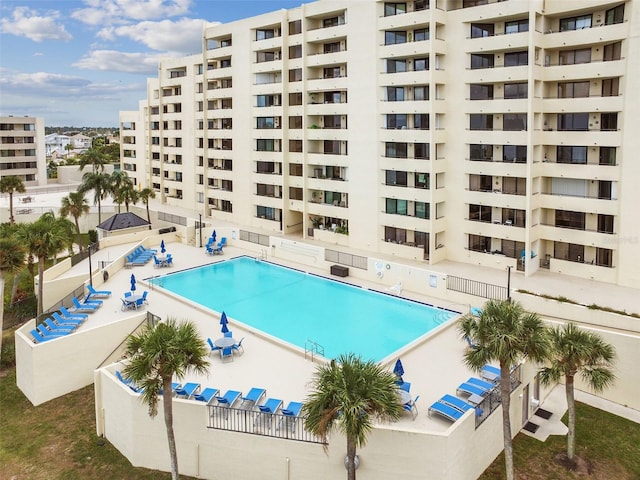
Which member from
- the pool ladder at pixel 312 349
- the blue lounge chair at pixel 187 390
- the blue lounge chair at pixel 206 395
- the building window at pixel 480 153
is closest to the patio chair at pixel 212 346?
the blue lounge chair at pixel 187 390

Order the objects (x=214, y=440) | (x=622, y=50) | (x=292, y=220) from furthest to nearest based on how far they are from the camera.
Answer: (x=292, y=220) → (x=622, y=50) → (x=214, y=440)

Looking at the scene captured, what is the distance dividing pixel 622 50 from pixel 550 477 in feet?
75.0

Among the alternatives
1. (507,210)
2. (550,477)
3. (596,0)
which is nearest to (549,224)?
(507,210)

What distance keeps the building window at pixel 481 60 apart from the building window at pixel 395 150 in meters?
6.82

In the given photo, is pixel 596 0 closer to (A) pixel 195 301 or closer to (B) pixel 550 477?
(B) pixel 550 477

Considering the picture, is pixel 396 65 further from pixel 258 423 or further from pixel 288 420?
pixel 258 423

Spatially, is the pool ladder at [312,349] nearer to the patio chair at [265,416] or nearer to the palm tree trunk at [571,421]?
the patio chair at [265,416]

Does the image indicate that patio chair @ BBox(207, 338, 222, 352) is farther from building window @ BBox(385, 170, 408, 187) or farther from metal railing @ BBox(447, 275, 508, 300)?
building window @ BBox(385, 170, 408, 187)

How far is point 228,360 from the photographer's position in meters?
24.3

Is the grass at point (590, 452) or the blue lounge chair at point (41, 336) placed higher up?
the blue lounge chair at point (41, 336)

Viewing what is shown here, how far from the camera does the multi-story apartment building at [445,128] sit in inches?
1227

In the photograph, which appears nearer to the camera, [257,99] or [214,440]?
[214,440]

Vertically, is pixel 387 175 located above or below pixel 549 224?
above

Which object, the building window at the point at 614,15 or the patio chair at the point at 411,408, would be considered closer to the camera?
the patio chair at the point at 411,408
